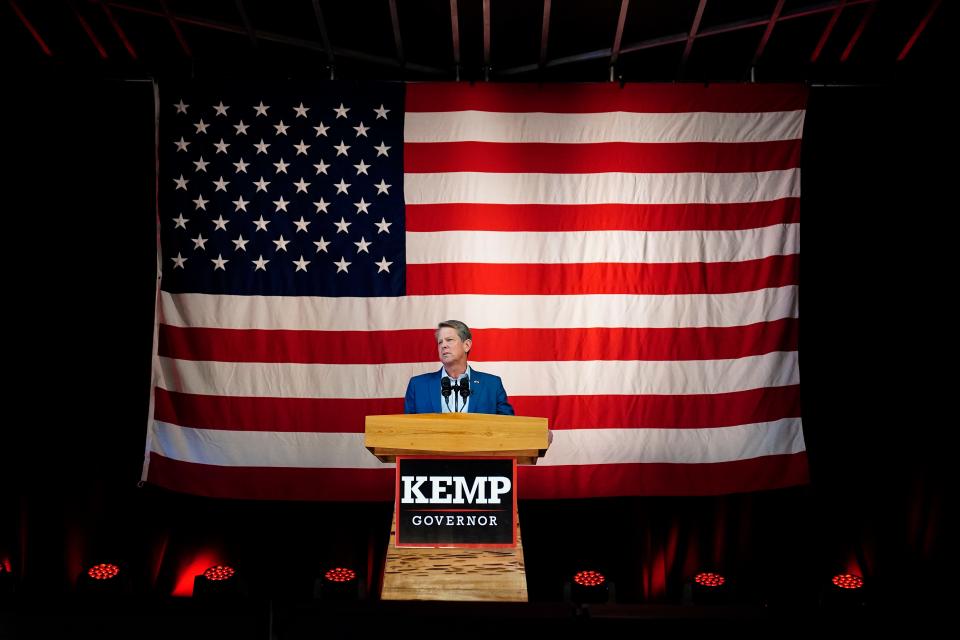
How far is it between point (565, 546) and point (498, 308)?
1464 mm

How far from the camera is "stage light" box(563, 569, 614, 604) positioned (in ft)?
12.0

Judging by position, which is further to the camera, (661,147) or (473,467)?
(661,147)

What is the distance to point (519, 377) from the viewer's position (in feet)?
13.4

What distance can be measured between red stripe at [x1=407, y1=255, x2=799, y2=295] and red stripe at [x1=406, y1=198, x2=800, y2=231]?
0.22m

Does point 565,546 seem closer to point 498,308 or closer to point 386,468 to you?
point 386,468

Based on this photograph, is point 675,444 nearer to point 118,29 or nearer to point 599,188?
point 599,188

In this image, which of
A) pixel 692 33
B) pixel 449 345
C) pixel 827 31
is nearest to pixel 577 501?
pixel 449 345

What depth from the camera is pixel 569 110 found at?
4.13m

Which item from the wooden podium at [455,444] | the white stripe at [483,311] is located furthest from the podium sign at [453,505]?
the white stripe at [483,311]

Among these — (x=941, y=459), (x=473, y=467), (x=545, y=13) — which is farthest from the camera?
(x=941, y=459)

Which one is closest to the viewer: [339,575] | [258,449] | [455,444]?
[455,444]

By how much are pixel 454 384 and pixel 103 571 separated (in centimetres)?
216

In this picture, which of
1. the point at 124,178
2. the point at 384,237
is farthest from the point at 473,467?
the point at 124,178

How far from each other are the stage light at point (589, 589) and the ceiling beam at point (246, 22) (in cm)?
331
